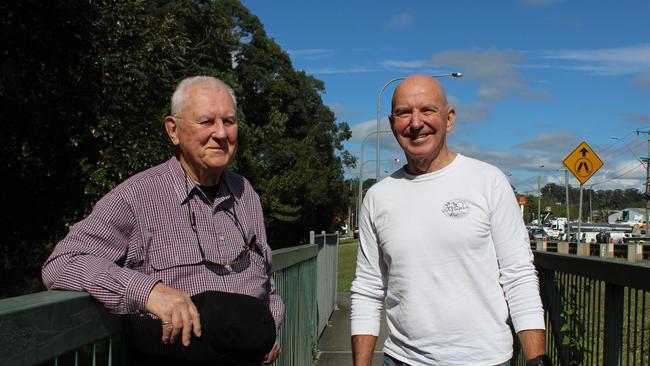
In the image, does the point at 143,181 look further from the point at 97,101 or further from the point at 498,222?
the point at 97,101

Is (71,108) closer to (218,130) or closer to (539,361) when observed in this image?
(218,130)

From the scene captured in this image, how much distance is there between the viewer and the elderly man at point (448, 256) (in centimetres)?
272

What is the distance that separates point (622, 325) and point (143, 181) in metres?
2.20

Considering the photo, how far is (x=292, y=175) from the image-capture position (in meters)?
44.2

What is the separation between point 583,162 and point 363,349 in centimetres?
2017

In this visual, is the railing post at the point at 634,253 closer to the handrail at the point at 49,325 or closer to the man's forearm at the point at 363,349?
the man's forearm at the point at 363,349

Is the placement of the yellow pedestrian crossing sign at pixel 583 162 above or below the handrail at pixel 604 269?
above

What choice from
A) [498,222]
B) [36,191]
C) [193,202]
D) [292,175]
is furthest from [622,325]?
[292,175]

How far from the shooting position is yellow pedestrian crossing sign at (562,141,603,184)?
21.5m

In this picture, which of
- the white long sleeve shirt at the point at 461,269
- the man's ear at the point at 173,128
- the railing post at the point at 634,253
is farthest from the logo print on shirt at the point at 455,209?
the railing post at the point at 634,253

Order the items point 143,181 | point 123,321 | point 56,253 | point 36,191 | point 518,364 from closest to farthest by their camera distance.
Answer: point 56,253 → point 123,321 → point 143,181 → point 518,364 → point 36,191

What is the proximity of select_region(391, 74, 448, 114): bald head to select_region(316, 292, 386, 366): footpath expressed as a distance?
5020 mm

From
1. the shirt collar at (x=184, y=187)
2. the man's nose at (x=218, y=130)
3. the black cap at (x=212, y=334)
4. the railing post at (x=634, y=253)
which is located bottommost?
the railing post at (x=634, y=253)

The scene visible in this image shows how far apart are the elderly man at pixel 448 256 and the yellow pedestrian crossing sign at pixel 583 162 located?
1996cm
